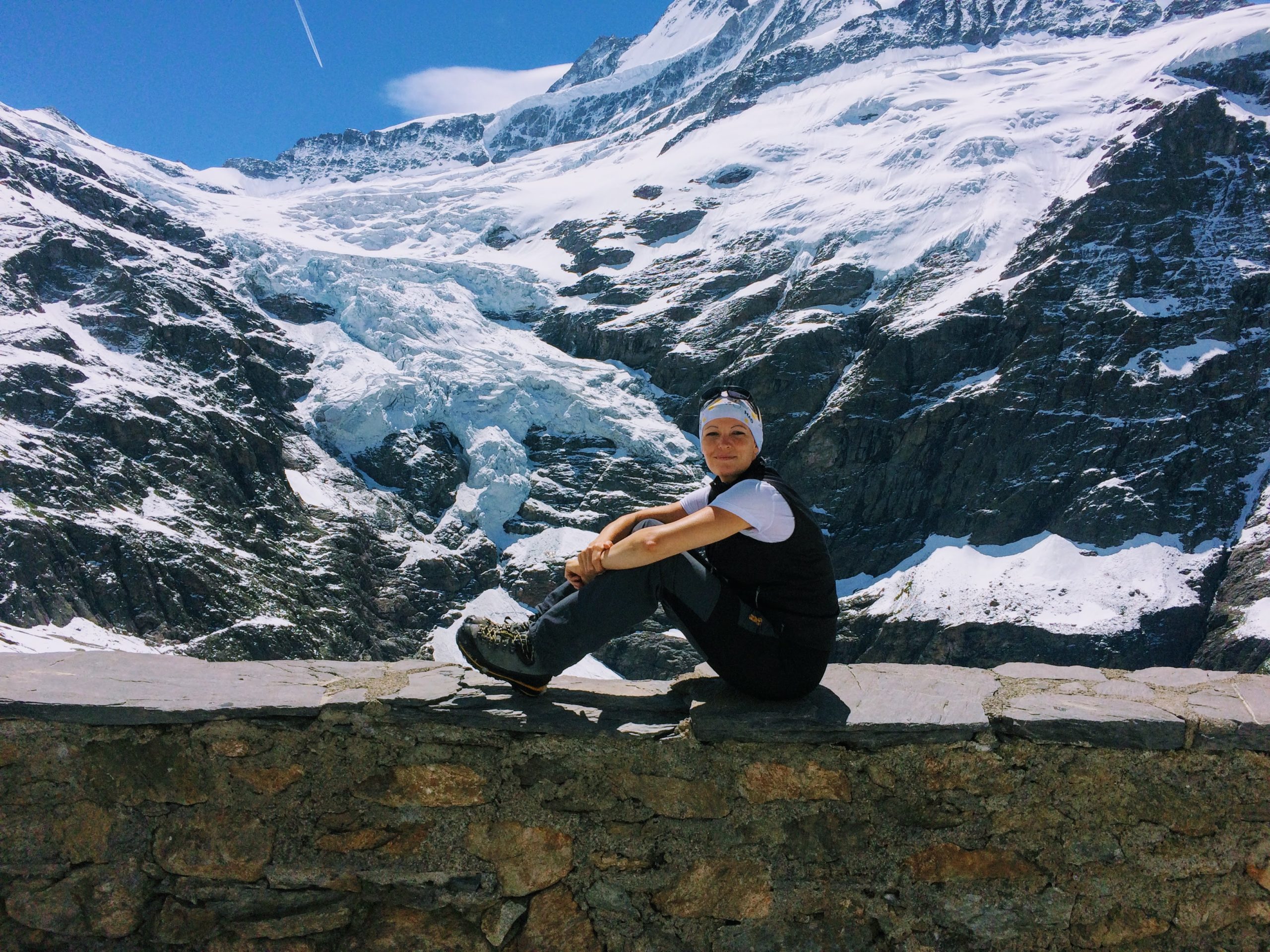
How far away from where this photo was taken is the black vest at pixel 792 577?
393cm

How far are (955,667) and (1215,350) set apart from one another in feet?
460

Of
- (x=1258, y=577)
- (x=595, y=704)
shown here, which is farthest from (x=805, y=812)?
(x=1258, y=577)

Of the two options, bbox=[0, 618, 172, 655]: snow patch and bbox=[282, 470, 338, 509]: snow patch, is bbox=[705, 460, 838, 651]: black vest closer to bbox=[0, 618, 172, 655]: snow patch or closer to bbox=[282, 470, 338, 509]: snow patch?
bbox=[0, 618, 172, 655]: snow patch

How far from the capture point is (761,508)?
12.6 ft

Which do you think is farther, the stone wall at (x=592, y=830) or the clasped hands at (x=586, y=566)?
the clasped hands at (x=586, y=566)

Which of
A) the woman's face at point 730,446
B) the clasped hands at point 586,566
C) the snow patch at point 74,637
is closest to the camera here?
the clasped hands at point 586,566

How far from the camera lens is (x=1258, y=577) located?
100 m

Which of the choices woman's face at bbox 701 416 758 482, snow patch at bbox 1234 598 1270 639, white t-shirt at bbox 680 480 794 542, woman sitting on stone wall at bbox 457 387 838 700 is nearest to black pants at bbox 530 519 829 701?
woman sitting on stone wall at bbox 457 387 838 700

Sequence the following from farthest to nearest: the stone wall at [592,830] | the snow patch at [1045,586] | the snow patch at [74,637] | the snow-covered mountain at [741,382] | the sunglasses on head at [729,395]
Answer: the snow-covered mountain at [741,382]
the snow patch at [1045,586]
the snow patch at [74,637]
the sunglasses on head at [729,395]
the stone wall at [592,830]

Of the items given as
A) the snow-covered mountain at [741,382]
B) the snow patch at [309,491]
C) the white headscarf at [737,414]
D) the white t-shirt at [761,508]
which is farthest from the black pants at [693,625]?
the snow patch at [309,491]

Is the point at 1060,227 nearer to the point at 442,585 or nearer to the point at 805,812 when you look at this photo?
the point at 442,585

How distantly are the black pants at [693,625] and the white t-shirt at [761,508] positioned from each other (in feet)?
1.01

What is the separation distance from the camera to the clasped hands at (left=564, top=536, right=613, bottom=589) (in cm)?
401

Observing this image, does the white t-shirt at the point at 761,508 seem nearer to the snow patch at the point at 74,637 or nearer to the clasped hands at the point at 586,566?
the clasped hands at the point at 586,566
